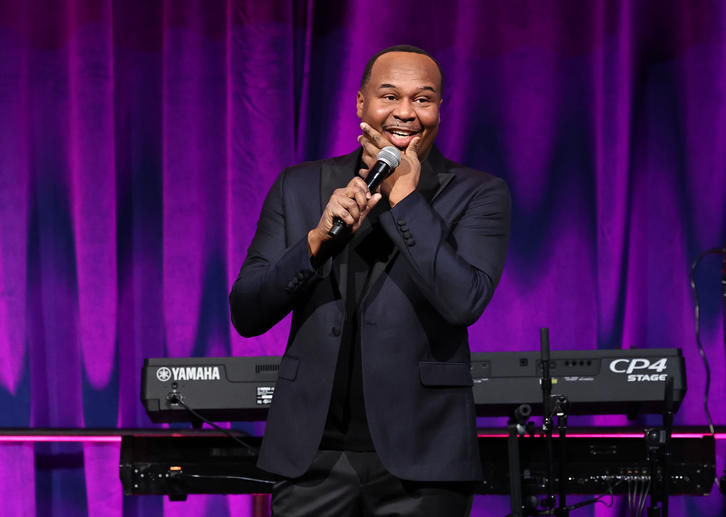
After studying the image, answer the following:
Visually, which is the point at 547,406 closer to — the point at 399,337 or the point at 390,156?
Result: the point at 399,337

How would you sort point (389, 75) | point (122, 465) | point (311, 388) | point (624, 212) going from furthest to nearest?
point (624, 212) < point (122, 465) < point (389, 75) < point (311, 388)

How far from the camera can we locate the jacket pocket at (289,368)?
1581 millimetres

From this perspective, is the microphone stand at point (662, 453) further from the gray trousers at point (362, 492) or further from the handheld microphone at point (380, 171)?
the handheld microphone at point (380, 171)

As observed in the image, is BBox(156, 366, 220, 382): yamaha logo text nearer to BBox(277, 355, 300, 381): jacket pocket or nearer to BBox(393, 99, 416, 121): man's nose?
BBox(277, 355, 300, 381): jacket pocket

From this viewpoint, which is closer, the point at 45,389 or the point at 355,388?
the point at 355,388

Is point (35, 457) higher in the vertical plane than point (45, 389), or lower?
lower

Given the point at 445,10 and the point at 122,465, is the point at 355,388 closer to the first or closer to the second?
the point at 122,465

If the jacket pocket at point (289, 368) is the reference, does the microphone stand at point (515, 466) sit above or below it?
below

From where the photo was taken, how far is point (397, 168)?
159 centimetres

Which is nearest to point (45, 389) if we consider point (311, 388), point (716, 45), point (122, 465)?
point (122, 465)

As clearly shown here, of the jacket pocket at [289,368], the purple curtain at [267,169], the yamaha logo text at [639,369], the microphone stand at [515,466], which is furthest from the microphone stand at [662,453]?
the purple curtain at [267,169]

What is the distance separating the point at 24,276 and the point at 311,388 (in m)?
2.30

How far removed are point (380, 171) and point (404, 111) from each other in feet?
0.60

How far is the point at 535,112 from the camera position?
3.55 meters
